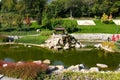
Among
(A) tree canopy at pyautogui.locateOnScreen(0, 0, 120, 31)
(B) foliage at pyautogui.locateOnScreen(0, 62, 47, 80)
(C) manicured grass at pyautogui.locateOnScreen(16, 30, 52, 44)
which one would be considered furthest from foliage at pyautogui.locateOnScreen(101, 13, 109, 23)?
(B) foliage at pyautogui.locateOnScreen(0, 62, 47, 80)

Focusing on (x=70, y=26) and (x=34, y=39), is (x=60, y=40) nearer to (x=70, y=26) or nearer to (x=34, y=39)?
(x=34, y=39)

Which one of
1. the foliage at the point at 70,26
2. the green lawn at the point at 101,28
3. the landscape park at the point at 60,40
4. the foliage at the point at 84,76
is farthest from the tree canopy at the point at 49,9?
the foliage at the point at 84,76

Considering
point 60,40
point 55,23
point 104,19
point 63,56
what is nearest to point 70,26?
point 55,23

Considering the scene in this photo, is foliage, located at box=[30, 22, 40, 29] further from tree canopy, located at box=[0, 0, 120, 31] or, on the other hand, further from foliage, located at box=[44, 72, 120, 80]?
foliage, located at box=[44, 72, 120, 80]

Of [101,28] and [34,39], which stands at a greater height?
[34,39]

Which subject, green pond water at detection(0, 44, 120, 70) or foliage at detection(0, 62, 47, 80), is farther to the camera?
green pond water at detection(0, 44, 120, 70)

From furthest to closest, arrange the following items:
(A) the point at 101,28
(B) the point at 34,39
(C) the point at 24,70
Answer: (A) the point at 101,28 < (B) the point at 34,39 < (C) the point at 24,70

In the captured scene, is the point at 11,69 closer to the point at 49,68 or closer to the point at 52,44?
the point at 49,68

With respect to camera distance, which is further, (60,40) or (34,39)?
(34,39)

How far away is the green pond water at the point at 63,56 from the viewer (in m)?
32.5

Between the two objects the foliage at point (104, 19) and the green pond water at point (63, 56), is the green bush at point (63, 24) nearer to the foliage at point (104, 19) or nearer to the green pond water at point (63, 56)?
the foliage at point (104, 19)

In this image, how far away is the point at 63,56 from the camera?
34.7 metres

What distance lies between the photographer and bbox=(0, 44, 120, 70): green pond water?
32.5 meters

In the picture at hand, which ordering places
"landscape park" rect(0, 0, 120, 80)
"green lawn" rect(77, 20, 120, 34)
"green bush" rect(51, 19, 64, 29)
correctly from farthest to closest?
1. "green bush" rect(51, 19, 64, 29)
2. "green lawn" rect(77, 20, 120, 34)
3. "landscape park" rect(0, 0, 120, 80)
